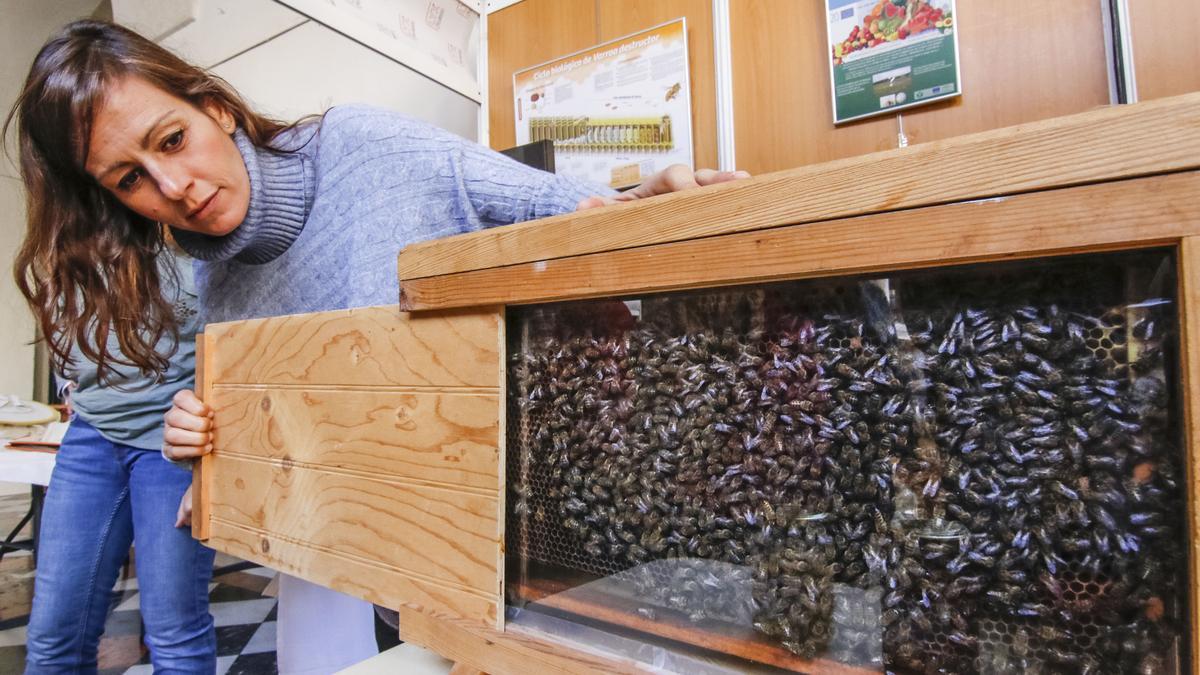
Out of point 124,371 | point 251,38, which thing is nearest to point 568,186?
point 124,371

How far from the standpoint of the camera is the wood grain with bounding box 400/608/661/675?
52cm

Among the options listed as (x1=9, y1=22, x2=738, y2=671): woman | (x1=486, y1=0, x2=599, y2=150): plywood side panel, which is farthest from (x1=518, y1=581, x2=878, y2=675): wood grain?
(x1=486, y1=0, x2=599, y2=150): plywood side panel

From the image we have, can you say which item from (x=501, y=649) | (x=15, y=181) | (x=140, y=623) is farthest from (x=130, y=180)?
(x=15, y=181)

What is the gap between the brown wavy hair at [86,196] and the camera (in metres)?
0.95

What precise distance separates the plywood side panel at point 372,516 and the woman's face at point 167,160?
0.44 metres

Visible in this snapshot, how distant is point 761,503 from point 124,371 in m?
1.60

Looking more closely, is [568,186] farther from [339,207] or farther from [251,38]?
[251,38]

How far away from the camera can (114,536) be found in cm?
137

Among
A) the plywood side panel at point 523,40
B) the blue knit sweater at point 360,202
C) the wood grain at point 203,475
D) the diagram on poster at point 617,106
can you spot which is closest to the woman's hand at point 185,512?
the wood grain at point 203,475

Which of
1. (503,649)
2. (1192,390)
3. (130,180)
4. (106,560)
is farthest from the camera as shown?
(106,560)

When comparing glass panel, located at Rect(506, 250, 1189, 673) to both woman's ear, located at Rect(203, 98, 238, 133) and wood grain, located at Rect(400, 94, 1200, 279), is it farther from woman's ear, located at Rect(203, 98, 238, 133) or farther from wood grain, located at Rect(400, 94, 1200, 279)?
woman's ear, located at Rect(203, 98, 238, 133)

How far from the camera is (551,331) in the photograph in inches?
24.3

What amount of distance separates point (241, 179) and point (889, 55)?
2.14 metres

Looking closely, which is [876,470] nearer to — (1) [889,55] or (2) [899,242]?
(2) [899,242]
